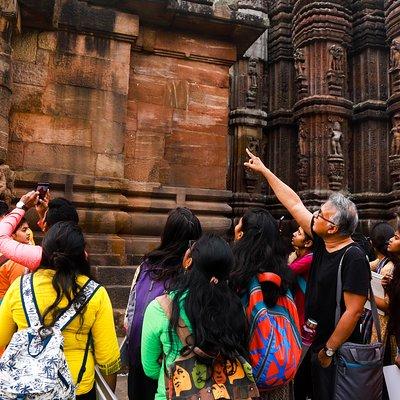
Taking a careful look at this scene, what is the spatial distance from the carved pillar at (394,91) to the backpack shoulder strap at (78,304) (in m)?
10.2

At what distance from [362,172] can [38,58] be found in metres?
9.22

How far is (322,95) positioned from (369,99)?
1538mm

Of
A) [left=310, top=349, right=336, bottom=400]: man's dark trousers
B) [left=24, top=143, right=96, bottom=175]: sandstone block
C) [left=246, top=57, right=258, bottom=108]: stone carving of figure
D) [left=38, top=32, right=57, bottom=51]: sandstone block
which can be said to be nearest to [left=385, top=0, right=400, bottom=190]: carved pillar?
[left=246, top=57, right=258, bottom=108]: stone carving of figure

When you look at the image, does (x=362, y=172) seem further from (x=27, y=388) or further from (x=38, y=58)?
(x=27, y=388)

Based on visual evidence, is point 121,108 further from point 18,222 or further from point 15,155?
point 18,222

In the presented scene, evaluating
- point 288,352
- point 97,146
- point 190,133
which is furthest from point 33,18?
point 288,352

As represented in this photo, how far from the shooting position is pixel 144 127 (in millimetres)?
7191

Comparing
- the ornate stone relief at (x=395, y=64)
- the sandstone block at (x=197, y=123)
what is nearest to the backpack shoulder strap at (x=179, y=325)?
the sandstone block at (x=197, y=123)

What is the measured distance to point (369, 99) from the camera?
12820 mm

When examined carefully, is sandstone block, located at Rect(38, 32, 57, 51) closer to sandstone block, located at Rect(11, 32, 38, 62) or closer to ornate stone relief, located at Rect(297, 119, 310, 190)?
sandstone block, located at Rect(11, 32, 38, 62)

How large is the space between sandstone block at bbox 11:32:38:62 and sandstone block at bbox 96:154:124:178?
1711 mm

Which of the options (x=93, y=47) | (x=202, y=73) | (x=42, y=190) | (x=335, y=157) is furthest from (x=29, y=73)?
(x=335, y=157)

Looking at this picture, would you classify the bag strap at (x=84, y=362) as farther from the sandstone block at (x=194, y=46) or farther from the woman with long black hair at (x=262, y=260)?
the sandstone block at (x=194, y=46)

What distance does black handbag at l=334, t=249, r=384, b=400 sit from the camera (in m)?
2.80
